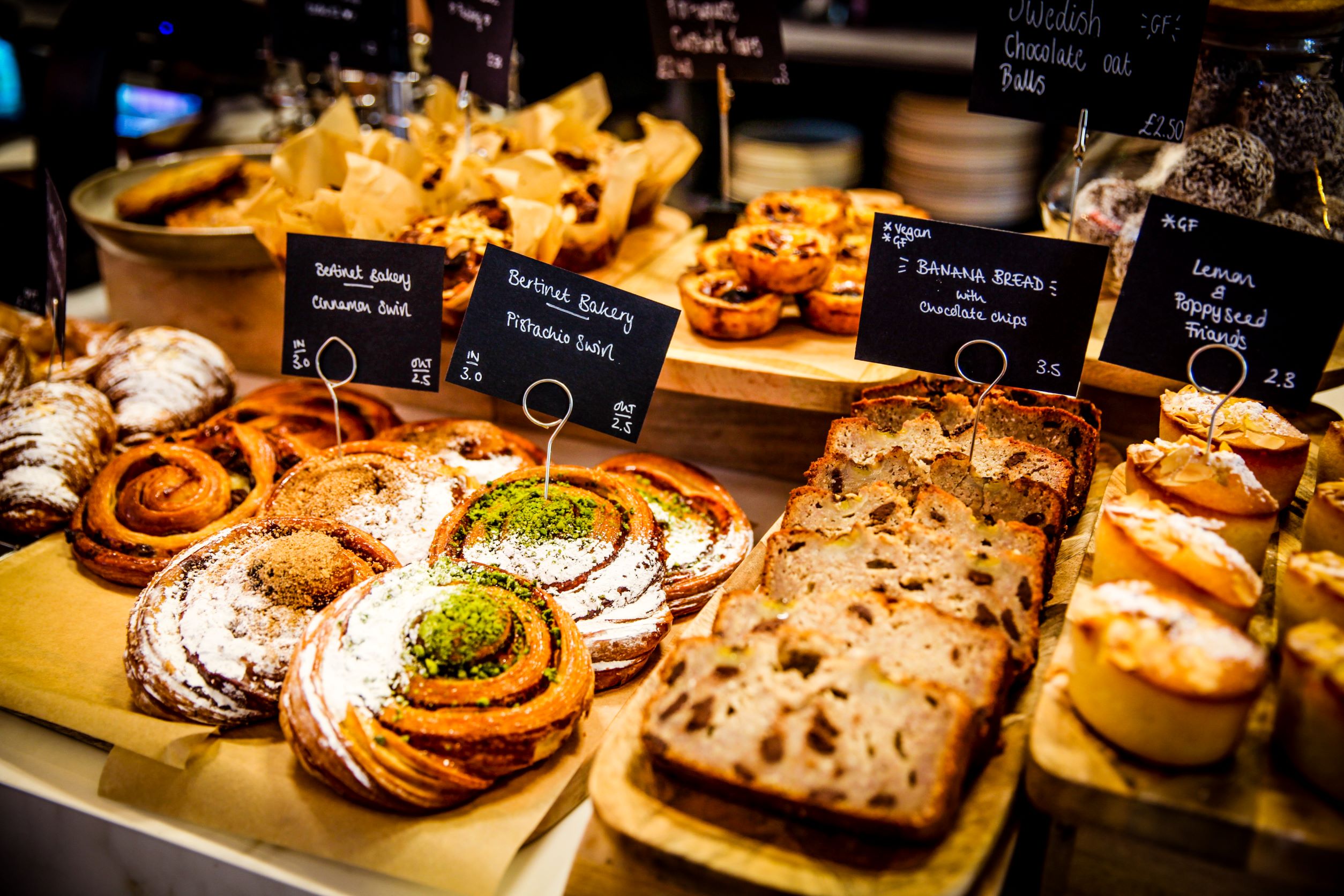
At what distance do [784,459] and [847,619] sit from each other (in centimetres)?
144

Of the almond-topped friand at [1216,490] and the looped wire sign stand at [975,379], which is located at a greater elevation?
the looped wire sign stand at [975,379]

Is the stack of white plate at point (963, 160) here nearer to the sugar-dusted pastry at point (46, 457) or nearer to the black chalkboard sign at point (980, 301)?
the black chalkboard sign at point (980, 301)

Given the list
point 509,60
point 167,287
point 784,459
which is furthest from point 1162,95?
point 167,287

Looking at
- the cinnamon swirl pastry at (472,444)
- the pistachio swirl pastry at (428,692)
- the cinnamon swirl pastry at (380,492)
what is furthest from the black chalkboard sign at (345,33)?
the pistachio swirl pastry at (428,692)

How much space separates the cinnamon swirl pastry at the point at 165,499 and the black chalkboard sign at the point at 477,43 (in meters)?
1.56

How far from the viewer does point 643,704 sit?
175 cm

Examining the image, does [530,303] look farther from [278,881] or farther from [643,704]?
[278,881]

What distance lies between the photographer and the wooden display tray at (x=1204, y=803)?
4.55ft

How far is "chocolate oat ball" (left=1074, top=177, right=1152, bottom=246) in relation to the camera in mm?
2639

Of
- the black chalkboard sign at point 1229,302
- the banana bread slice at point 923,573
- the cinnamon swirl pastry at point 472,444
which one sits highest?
the black chalkboard sign at point 1229,302

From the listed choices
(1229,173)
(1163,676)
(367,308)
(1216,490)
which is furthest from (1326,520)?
(367,308)

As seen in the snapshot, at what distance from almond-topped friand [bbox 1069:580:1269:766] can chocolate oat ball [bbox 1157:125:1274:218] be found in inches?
54.8

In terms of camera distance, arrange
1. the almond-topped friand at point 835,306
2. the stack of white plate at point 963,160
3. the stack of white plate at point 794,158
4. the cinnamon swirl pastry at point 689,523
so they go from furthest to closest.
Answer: the stack of white plate at point 794,158 < the stack of white plate at point 963,160 < the almond-topped friand at point 835,306 < the cinnamon swirl pastry at point 689,523

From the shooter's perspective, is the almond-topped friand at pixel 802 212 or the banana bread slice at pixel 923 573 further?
the almond-topped friand at pixel 802 212
